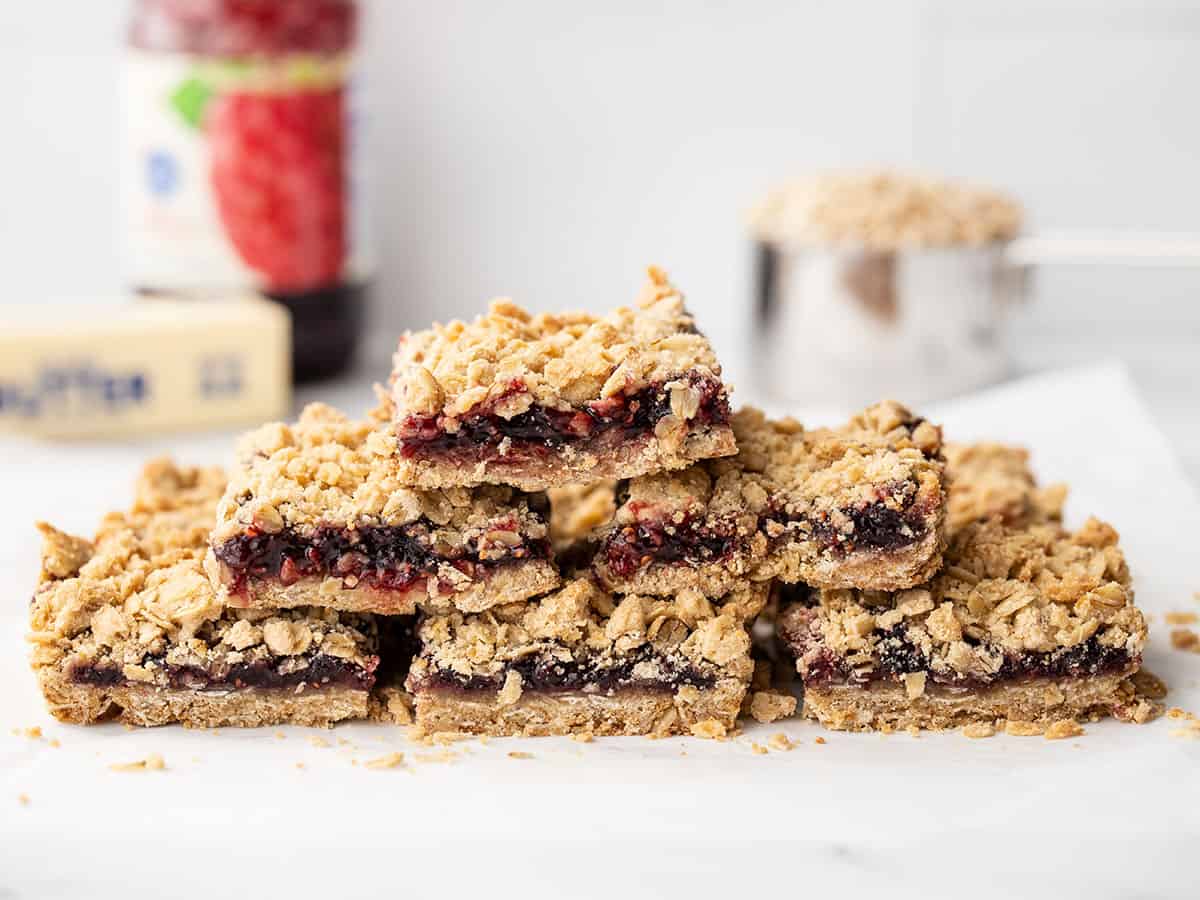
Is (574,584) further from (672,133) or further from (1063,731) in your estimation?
(672,133)

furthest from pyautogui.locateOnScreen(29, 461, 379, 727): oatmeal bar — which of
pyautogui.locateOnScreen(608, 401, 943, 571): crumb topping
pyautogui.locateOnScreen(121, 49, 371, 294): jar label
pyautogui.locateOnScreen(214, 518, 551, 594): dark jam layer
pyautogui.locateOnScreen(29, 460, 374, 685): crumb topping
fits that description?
pyautogui.locateOnScreen(121, 49, 371, 294): jar label

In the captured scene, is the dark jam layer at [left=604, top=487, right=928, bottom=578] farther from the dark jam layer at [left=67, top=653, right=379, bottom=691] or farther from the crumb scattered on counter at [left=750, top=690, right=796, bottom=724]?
the dark jam layer at [left=67, top=653, right=379, bottom=691]

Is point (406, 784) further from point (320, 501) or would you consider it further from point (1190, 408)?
point (1190, 408)

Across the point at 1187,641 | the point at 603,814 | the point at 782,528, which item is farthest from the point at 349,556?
the point at 1187,641

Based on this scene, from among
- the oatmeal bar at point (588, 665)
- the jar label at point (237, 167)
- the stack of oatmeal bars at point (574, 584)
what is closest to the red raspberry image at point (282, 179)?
the jar label at point (237, 167)

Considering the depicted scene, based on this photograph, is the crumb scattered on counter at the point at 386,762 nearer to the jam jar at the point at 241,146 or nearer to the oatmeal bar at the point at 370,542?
the oatmeal bar at the point at 370,542

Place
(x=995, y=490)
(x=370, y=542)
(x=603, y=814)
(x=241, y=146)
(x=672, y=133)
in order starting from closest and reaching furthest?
(x=603, y=814) < (x=370, y=542) < (x=995, y=490) < (x=241, y=146) < (x=672, y=133)

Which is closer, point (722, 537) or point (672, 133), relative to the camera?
point (722, 537)
